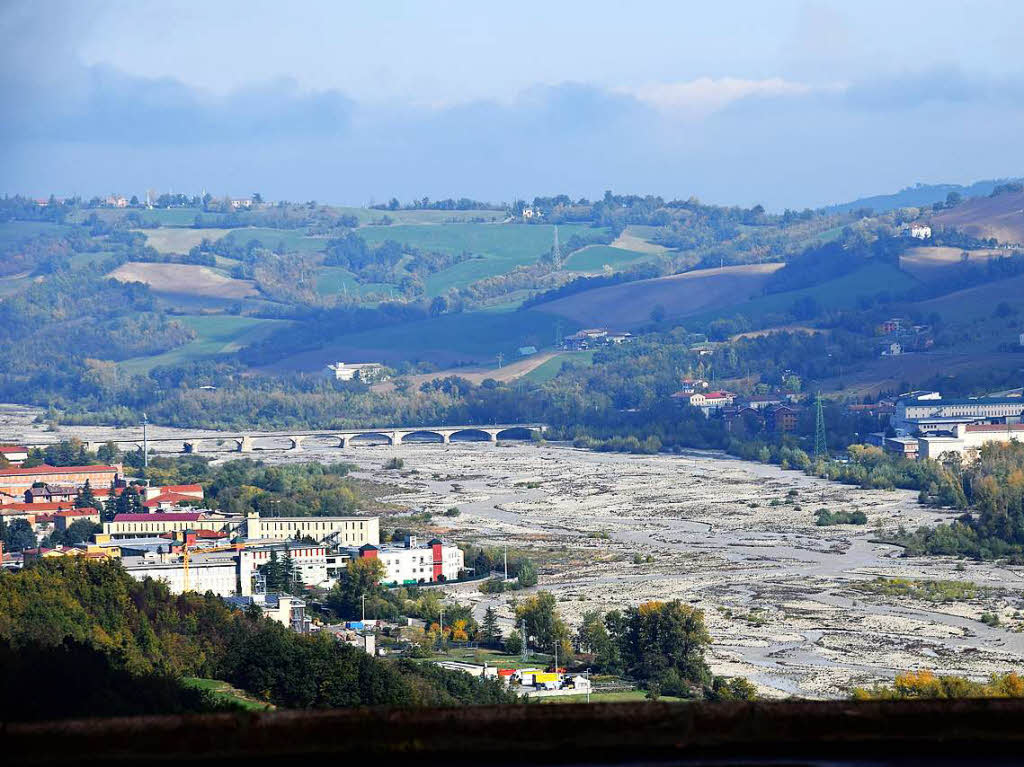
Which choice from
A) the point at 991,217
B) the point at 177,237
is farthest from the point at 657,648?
the point at 177,237

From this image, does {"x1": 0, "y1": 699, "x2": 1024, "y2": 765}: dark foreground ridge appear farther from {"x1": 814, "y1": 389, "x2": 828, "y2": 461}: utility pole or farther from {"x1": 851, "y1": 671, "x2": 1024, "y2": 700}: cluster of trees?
{"x1": 814, "y1": 389, "x2": 828, "y2": 461}: utility pole

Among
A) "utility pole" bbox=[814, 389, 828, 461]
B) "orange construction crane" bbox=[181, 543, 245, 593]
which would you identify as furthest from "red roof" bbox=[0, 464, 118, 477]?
"utility pole" bbox=[814, 389, 828, 461]

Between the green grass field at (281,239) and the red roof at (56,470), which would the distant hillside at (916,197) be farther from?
the red roof at (56,470)

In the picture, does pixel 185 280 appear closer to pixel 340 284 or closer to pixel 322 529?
pixel 340 284

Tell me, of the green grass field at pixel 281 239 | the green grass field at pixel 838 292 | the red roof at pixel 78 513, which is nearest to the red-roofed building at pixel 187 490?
the red roof at pixel 78 513

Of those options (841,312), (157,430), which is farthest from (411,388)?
(841,312)

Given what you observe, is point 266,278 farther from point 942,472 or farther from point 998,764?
point 998,764
